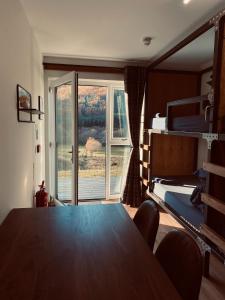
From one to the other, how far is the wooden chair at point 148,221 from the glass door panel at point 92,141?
8.29 feet

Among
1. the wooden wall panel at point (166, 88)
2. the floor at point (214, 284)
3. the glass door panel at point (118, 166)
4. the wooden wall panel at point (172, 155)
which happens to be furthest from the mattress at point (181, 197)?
the wooden wall panel at point (166, 88)

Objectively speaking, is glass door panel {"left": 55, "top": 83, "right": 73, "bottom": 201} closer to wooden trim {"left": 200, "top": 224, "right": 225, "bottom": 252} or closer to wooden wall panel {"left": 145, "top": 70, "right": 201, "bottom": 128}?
wooden wall panel {"left": 145, "top": 70, "right": 201, "bottom": 128}

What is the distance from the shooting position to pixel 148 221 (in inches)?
60.0

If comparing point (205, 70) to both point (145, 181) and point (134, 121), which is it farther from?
point (145, 181)

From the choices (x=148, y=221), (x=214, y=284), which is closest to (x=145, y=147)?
(x=214, y=284)

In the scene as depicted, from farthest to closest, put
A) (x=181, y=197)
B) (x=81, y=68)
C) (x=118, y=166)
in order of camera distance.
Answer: (x=118, y=166) → (x=81, y=68) → (x=181, y=197)

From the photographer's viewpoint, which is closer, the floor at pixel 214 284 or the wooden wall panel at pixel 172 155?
the floor at pixel 214 284

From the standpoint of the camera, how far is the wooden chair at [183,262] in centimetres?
98

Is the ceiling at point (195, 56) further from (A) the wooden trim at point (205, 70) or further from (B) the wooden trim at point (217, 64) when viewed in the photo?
(B) the wooden trim at point (217, 64)

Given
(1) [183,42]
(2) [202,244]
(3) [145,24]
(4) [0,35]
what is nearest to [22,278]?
(4) [0,35]

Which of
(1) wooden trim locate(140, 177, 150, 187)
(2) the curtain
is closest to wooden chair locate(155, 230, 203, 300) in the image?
(1) wooden trim locate(140, 177, 150, 187)

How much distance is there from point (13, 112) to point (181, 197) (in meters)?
2.01

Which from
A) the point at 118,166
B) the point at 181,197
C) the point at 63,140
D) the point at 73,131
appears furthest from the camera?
the point at 118,166

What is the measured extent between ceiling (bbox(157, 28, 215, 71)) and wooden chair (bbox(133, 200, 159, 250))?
2.11 m
